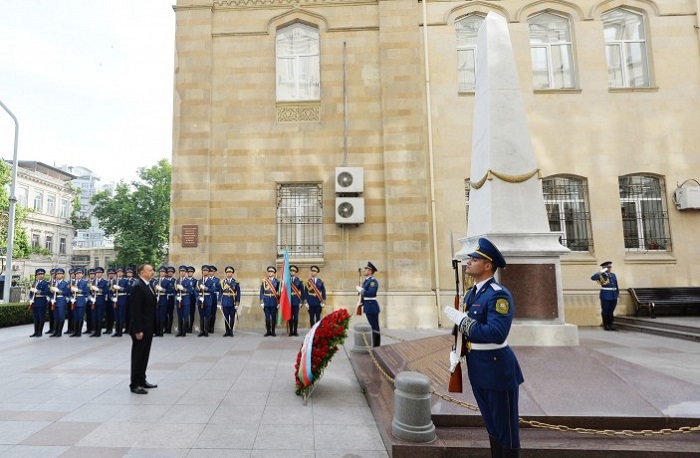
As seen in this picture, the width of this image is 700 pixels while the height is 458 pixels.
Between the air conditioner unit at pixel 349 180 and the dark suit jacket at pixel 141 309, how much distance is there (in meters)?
7.24

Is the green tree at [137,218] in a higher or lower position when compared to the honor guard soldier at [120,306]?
higher

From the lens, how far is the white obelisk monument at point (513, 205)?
609 cm

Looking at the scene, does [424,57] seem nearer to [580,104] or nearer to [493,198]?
[580,104]

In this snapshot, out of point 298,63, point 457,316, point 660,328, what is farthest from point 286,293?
point 660,328

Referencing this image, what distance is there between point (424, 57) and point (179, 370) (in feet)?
38.8

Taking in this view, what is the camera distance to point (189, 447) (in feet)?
13.5

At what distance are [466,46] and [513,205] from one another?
9.57 meters

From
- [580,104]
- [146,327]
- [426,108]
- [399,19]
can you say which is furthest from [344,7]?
[146,327]

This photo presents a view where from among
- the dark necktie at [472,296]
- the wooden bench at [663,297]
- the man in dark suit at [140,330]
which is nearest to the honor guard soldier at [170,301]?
the man in dark suit at [140,330]

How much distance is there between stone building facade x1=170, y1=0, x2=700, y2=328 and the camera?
41.4ft

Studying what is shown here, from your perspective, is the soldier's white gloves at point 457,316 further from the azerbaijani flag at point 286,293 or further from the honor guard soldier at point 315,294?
the honor guard soldier at point 315,294

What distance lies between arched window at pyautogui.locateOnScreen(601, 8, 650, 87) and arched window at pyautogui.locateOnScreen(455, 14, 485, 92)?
14.4 feet

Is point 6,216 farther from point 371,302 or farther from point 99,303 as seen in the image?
point 371,302

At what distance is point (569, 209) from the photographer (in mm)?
12984
